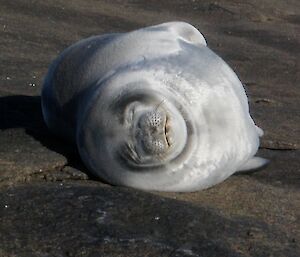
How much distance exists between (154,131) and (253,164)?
0.87 m

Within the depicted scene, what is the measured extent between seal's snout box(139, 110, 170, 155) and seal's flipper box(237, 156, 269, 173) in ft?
2.13

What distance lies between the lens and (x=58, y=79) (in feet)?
15.1

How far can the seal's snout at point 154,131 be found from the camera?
3891mm

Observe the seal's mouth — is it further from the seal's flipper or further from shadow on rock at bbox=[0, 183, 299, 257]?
the seal's flipper

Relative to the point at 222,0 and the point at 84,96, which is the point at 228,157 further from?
the point at 222,0

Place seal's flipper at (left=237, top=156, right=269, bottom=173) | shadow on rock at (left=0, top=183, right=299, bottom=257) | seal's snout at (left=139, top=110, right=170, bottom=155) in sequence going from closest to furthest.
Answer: shadow on rock at (left=0, top=183, right=299, bottom=257) → seal's snout at (left=139, top=110, right=170, bottom=155) → seal's flipper at (left=237, top=156, right=269, bottom=173)

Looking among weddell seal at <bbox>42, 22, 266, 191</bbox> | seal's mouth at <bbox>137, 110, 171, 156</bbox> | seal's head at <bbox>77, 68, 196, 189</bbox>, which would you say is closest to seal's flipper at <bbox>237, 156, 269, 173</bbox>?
weddell seal at <bbox>42, 22, 266, 191</bbox>

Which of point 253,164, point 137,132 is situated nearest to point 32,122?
point 253,164

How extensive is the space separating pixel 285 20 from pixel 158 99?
7.19 meters

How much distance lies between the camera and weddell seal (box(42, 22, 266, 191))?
3.99 metres

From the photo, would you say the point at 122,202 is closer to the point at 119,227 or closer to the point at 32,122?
the point at 119,227

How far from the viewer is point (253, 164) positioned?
15.2ft

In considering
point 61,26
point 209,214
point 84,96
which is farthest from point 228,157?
point 61,26

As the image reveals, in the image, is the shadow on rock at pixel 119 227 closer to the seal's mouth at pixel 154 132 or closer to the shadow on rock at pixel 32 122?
the seal's mouth at pixel 154 132
